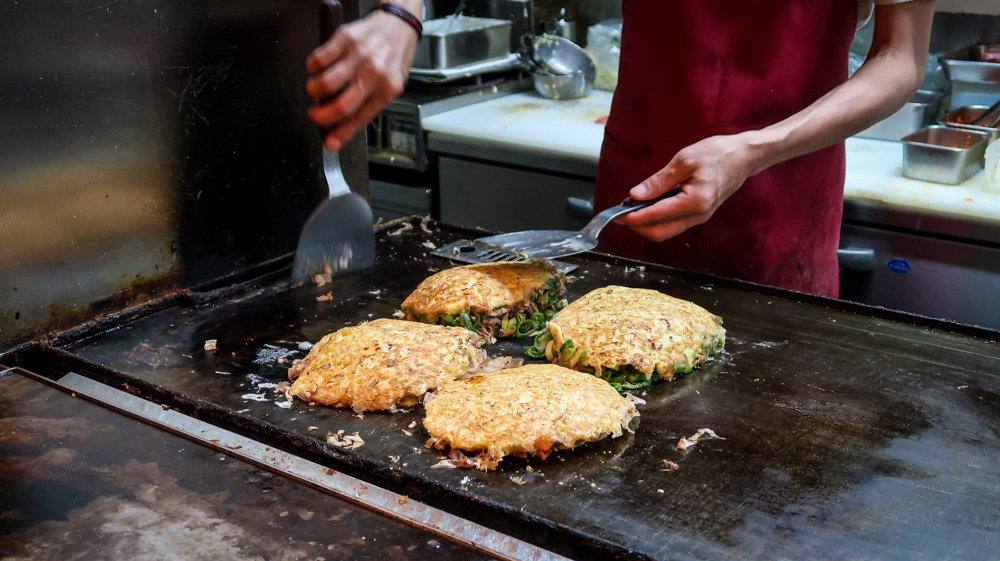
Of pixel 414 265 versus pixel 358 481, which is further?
pixel 414 265

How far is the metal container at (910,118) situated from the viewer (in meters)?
3.72

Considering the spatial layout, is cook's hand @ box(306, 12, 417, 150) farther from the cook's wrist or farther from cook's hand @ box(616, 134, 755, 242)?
the cook's wrist

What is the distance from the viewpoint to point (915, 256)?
3.16m

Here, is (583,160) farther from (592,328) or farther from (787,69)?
(592,328)

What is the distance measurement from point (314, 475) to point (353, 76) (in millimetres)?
902

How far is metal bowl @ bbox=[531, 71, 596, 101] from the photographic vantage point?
448 centimetres

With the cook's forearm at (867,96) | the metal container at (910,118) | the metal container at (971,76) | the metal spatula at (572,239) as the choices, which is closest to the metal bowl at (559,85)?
the metal container at (910,118)

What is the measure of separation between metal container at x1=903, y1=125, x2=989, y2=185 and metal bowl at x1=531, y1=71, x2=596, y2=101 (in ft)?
5.70

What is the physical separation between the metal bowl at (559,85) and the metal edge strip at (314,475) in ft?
10.3

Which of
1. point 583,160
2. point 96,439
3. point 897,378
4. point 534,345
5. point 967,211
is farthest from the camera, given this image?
point 583,160

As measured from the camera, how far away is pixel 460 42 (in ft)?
14.7

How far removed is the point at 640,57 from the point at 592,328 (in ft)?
3.52

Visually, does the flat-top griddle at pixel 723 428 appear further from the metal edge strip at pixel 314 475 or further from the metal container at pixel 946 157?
the metal container at pixel 946 157

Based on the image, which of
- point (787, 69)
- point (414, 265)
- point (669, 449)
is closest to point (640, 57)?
point (787, 69)
